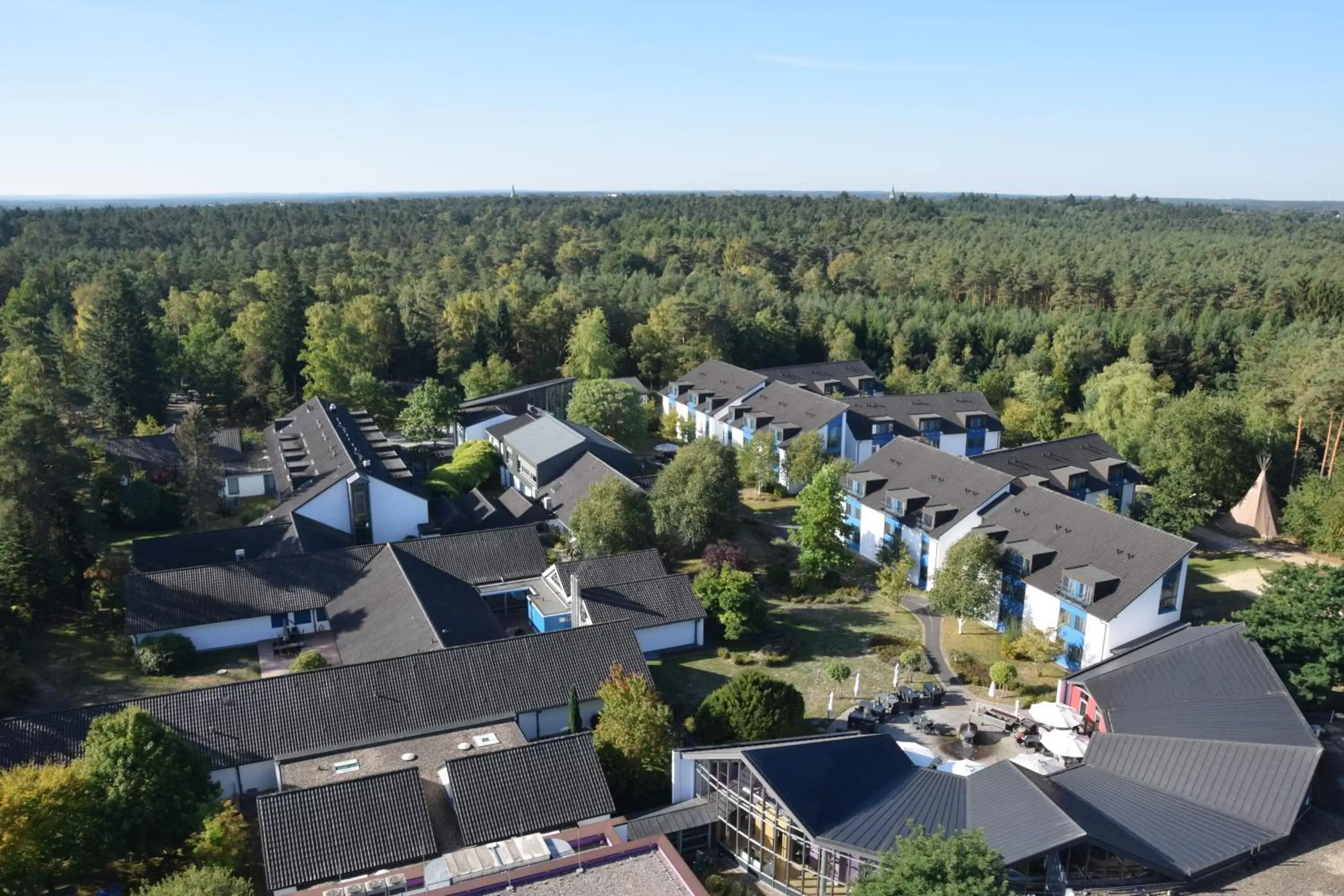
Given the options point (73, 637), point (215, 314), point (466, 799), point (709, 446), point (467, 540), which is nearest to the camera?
point (466, 799)

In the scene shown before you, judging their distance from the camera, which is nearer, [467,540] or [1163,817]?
[1163,817]

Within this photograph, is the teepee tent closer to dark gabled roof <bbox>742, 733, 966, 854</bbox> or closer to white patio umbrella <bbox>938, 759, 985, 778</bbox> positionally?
white patio umbrella <bbox>938, 759, 985, 778</bbox>

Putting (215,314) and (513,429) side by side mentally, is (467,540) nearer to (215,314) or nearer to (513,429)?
(513,429)

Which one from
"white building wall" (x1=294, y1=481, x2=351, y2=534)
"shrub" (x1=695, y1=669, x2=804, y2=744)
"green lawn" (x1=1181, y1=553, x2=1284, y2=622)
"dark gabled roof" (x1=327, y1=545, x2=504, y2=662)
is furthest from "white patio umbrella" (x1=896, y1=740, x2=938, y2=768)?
"white building wall" (x1=294, y1=481, x2=351, y2=534)

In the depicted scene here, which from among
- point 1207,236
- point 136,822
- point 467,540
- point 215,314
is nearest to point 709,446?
point 467,540

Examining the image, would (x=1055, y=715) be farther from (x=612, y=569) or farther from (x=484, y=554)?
(x=484, y=554)

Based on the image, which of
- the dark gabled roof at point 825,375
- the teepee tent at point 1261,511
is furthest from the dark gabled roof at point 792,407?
the teepee tent at point 1261,511

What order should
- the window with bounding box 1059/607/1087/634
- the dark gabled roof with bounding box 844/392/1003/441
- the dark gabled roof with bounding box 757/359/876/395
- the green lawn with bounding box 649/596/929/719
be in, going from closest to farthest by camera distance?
the green lawn with bounding box 649/596/929/719 < the window with bounding box 1059/607/1087/634 < the dark gabled roof with bounding box 844/392/1003/441 < the dark gabled roof with bounding box 757/359/876/395
